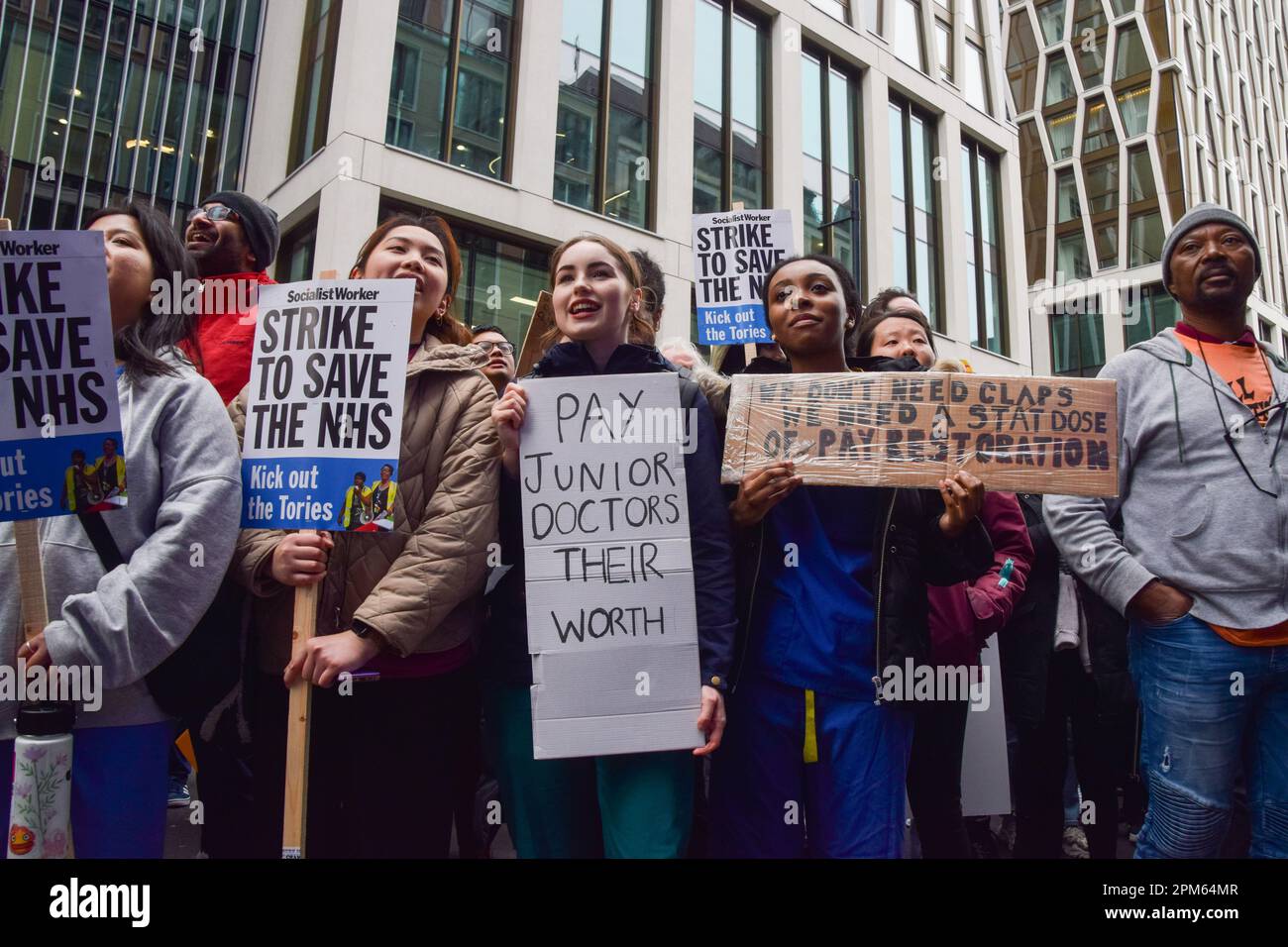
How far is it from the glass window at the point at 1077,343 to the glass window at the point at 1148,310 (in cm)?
116

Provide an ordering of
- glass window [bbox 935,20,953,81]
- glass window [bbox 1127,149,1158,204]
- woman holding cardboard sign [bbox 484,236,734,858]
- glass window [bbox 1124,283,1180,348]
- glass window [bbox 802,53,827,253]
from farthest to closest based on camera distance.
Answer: glass window [bbox 1127,149,1158,204] < glass window [bbox 1124,283,1180,348] < glass window [bbox 935,20,953,81] < glass window [bbox 802,53,827,253] < woman holding cardboard sign [bbox 484,236,734,858]

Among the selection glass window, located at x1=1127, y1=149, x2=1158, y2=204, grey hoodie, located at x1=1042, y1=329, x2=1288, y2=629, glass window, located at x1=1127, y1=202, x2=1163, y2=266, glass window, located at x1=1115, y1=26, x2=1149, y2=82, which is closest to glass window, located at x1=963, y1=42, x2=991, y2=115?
glass window, located at x1=1127, y1=202, x2=1163, y2=266

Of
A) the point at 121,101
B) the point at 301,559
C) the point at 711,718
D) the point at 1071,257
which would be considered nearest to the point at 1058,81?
the point at 1071,257

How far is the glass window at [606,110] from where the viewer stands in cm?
1325

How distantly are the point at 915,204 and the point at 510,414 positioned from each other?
19.5 m

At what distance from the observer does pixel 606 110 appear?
13648 mm

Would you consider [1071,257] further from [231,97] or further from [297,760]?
[297,760]

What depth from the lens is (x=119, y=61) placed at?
13.3 metres

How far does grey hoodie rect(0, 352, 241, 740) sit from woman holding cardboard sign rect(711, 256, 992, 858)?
139 cm

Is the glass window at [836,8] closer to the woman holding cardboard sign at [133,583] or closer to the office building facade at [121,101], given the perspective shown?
the office building facade at [121,101]

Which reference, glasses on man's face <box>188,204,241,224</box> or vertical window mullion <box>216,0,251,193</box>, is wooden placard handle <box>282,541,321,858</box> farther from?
vertical window mullion <box>216,0,251,193</box>

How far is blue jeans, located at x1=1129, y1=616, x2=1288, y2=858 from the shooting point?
2.35 m

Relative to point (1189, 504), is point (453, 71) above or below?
above
